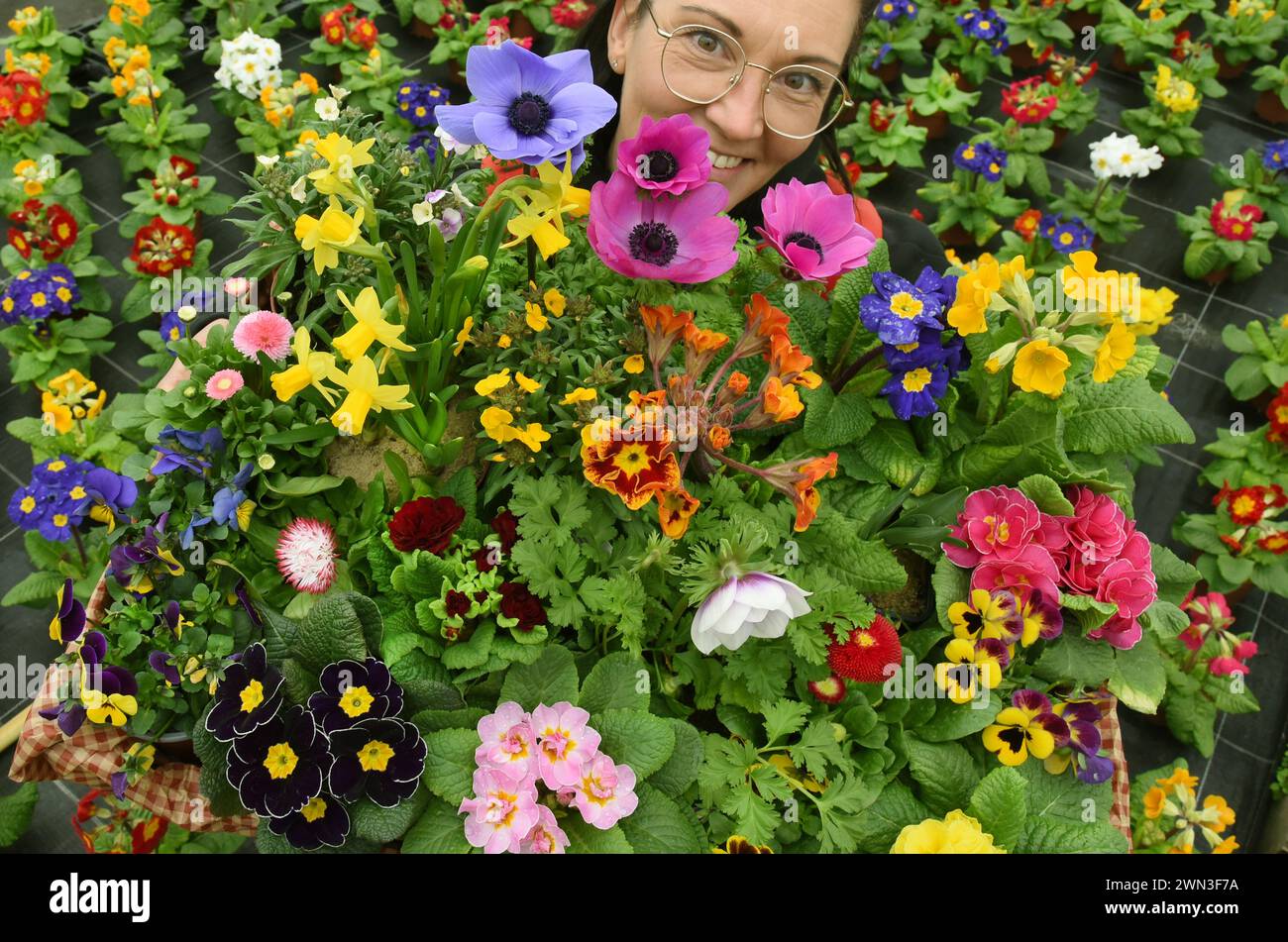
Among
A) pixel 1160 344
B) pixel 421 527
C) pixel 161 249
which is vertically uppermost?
pixel 421 527

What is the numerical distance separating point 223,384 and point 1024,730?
47.5 inches

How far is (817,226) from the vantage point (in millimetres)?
1231

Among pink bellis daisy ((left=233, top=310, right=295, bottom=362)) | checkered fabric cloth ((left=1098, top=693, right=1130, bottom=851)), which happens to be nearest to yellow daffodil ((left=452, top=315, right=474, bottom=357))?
pink bellis daisy ((left=233, top=310, right=295, bottom=362))

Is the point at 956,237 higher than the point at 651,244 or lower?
lower

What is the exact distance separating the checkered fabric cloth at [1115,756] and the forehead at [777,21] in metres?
1.06

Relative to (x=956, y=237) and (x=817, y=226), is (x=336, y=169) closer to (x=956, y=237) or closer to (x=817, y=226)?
(x=817, y=226)

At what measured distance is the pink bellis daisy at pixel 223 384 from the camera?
128cm

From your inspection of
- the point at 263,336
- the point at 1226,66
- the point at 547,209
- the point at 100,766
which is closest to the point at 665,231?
the point at 547,209

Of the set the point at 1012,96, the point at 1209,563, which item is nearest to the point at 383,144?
the point at 1209,563

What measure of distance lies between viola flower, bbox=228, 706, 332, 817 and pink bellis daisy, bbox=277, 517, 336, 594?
7.8 inches

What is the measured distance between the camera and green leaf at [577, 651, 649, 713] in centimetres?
128

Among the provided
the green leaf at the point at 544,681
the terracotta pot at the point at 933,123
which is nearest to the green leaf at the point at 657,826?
the green leaf at the point at 544,681

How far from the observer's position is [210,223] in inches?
122

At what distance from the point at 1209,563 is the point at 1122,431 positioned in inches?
49.1
